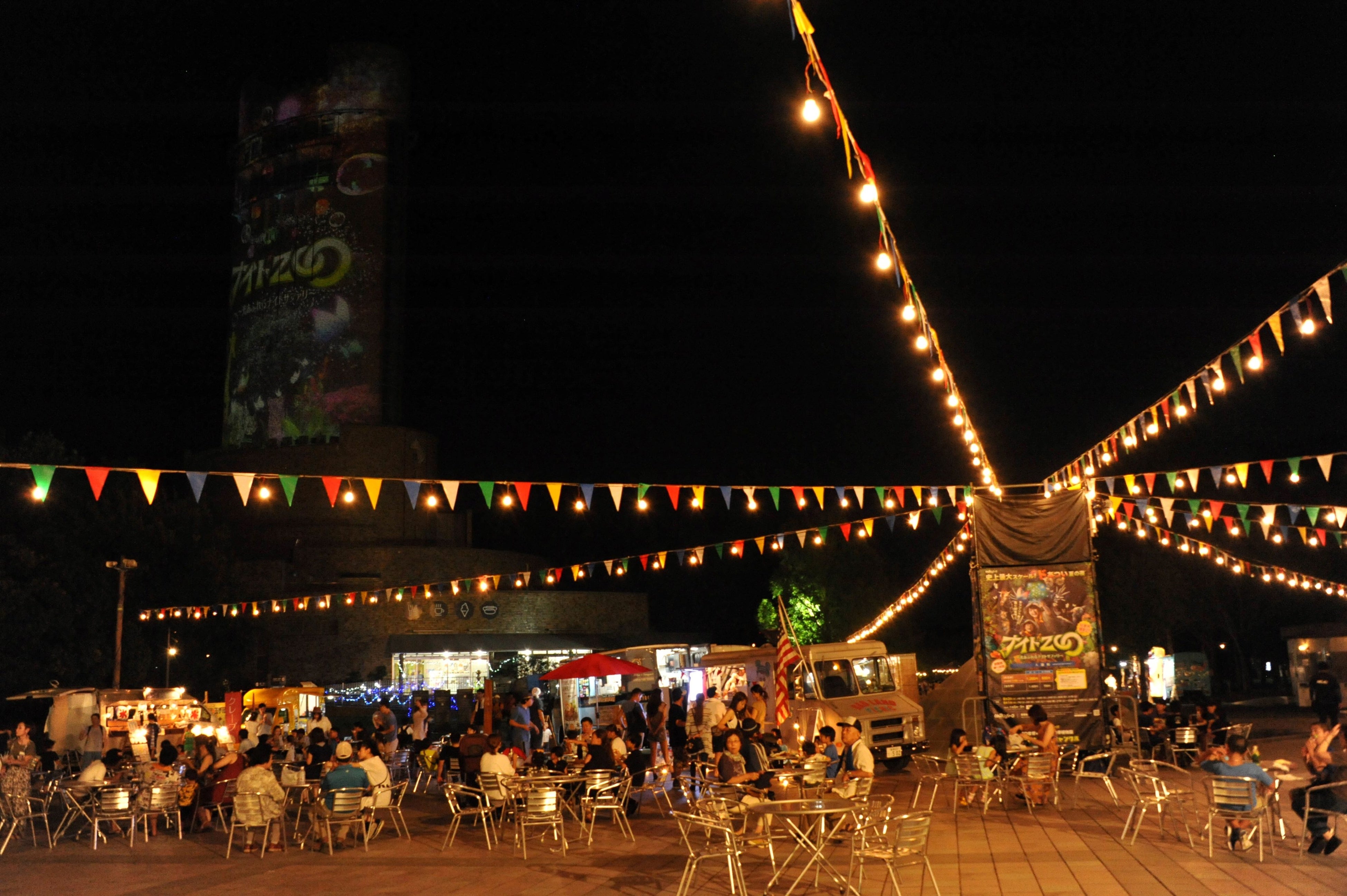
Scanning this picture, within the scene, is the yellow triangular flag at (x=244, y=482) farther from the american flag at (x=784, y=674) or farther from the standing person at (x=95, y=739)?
the american flag at (x=784, y=674)

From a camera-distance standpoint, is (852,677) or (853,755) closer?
(853,755)

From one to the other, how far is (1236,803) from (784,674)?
972 cm

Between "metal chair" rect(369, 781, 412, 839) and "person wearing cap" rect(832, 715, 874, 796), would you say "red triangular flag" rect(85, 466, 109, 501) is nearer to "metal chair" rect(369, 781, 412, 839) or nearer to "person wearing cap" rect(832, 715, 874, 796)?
"metal chair" rect(369, 781, 412, 839)

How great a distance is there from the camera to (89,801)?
12.2 meters

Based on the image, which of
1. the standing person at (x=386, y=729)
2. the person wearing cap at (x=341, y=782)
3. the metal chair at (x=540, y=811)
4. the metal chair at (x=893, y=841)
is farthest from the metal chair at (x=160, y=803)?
the metal chair at (x=893, y=841)

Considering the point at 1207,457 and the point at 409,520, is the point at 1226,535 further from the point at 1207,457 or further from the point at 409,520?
the point at 409,520

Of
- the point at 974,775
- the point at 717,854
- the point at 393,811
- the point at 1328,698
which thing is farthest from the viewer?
the point at 1328,698

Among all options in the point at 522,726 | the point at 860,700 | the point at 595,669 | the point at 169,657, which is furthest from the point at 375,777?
the point at 169,657

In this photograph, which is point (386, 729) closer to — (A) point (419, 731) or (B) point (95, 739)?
(A) point (419, 731)

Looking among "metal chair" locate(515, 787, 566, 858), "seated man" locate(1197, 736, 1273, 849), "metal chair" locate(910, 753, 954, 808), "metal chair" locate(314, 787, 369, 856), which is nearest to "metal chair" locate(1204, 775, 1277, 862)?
"seated man" locate(1197, 736, 1273, 849)

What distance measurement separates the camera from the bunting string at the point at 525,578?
1836cm

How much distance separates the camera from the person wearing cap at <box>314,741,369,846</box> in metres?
10.5

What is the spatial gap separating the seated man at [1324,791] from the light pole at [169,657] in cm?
3068

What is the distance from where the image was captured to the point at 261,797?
35.3 feet
